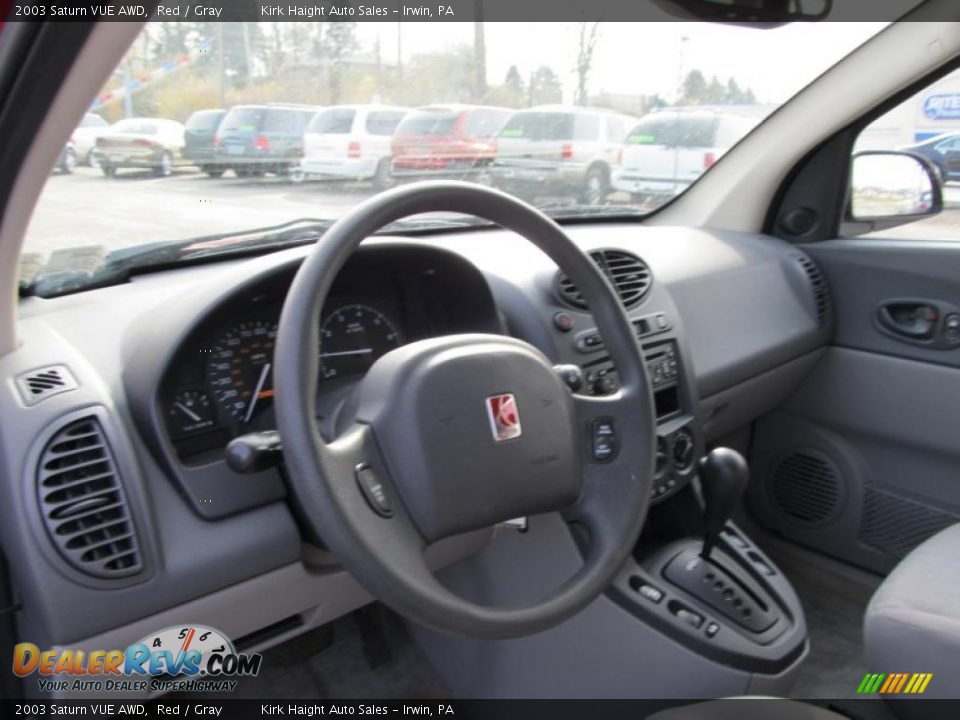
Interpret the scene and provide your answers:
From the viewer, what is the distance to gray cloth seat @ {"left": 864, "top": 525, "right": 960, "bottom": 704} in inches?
61.5

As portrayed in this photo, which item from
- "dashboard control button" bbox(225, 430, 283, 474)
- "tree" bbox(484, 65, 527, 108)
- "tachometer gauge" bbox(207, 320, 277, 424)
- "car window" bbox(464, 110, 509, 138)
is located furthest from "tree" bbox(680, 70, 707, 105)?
"dashboard control button" bbox(225, 430, 283, 474)

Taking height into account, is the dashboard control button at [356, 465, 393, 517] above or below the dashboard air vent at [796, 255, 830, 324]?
above

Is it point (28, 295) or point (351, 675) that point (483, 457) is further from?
point (351, 675)

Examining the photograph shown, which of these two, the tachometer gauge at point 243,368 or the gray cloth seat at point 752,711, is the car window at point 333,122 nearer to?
the tachometer gauge at point 243,368

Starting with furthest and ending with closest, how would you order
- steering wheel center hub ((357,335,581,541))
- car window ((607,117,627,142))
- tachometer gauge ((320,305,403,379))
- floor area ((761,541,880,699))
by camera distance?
car window ((607,117,627,142)), floor area ((761,541,880,699)), tachometer gauge ((320,305,403,379)), steering wheel center hub ((357,335,581,541))

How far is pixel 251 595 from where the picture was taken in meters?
1.58

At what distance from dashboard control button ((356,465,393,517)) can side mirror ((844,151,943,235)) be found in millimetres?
2407

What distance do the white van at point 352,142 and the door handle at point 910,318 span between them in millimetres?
1763

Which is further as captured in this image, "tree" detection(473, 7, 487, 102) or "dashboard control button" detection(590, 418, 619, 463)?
"tree" detection(473, 7, 487, 102)

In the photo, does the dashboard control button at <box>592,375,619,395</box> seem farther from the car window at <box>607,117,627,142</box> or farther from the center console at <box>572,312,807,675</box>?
the car window at <box>607,117,627,142</box>

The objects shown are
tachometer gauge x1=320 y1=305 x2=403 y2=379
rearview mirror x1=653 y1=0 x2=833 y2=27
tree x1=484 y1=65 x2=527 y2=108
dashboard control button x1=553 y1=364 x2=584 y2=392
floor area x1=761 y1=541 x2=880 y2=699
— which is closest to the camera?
dashboard control button x1=553 y1=364 x2=584 y2=392

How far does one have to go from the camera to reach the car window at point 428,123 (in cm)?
225

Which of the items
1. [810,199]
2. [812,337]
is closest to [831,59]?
[810,199]

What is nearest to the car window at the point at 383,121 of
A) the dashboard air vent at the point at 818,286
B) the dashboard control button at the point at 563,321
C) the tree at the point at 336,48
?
the tree at the point at 336,48
